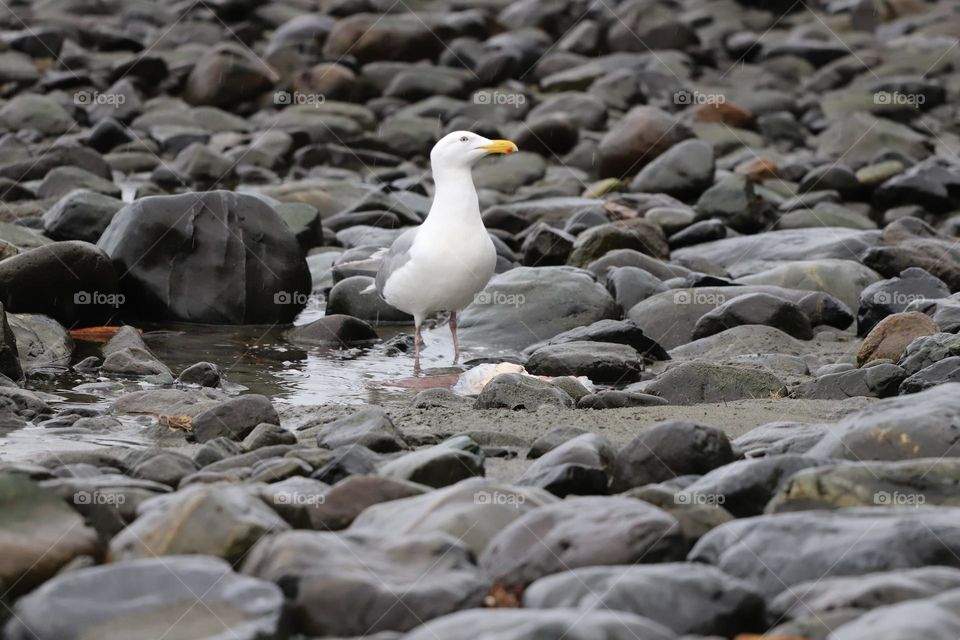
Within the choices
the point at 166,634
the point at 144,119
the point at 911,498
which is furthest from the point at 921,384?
the point at 144,119

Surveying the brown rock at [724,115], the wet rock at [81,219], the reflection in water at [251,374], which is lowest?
the reflection in water at [251,374]

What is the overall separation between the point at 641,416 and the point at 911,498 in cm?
209

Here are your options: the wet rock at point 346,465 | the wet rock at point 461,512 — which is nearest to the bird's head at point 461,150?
the wet rock at point 346,465

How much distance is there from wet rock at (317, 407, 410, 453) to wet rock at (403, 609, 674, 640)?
2344 millimetres

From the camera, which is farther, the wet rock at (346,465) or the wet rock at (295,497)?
the wet rock at (346,465)

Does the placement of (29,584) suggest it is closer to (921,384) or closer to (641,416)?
(641,416)

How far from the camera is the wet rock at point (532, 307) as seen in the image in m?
9.88

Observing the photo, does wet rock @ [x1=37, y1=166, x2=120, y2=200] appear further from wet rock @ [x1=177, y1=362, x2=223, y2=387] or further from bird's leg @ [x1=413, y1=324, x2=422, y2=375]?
wet rock @ [x1=177, y1=362, x2=223, y2=387]

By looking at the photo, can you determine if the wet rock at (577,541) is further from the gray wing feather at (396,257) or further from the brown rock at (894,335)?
the gray wing feather at (396,257)

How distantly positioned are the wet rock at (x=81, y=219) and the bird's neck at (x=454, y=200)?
3980mm

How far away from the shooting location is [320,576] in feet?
13.3

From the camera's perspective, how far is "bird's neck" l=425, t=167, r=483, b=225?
351 inches

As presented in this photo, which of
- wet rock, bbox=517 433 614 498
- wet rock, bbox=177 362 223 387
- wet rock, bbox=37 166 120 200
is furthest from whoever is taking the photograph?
wet rock, bbox=37 166 120 200

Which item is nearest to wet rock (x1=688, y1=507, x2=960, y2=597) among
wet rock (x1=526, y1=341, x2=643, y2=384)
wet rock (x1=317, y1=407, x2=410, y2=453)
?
wet rock (x1=317, y1=407, x2=410, y2=453)
